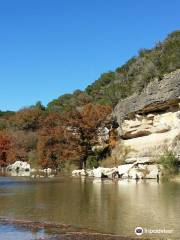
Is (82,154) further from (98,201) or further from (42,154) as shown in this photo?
(98,201)

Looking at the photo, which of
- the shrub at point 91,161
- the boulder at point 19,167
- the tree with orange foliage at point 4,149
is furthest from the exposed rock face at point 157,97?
the tree with orange foliage at point 4,149

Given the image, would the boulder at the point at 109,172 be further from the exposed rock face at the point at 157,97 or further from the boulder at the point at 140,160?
the exposed rock face at the point at 157,97

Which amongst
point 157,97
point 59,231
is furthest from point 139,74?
point 59,231

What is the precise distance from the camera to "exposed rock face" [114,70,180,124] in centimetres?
4981

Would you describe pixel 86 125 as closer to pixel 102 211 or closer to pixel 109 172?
pixel 109 172

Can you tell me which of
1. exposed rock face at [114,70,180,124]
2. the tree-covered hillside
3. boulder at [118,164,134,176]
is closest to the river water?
boulder at [118,164,134,176]

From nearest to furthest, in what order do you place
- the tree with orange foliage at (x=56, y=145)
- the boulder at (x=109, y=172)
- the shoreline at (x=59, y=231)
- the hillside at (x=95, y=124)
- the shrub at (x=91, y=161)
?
the shoreline at (x=59, y=231)
the boulder at (x=109, y=172)
the hillside at (x=95, y=124)
the shrub at (x=91, y=161)
the tree with orange foliage at (x=56, y=145)

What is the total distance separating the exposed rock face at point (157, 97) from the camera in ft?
163

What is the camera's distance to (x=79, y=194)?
31.4 meters

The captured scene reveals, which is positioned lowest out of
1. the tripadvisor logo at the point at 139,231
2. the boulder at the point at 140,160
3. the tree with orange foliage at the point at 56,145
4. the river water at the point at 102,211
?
the tripadvisor logo at the point at 139,231

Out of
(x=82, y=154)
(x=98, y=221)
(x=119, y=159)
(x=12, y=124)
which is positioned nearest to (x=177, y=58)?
(x=119, y=159)

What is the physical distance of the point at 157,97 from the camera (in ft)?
171

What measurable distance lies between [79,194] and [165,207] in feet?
31.2

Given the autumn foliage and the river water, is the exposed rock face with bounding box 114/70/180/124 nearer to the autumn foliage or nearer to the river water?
the autumn foliage
